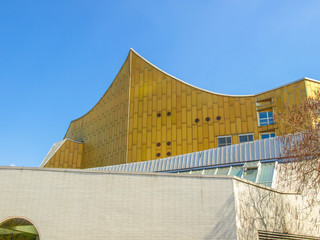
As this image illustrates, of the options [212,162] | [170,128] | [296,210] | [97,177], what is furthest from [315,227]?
[170,128]

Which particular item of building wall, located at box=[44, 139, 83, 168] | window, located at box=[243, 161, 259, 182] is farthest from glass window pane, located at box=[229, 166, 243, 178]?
building wall, located at box=[44, 139, 83, 168]

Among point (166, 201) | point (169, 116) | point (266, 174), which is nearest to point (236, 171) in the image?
point (266, 174)

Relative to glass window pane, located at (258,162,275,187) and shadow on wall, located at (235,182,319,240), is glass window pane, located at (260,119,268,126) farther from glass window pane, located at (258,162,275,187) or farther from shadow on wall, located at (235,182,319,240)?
shadow on wall, located at (235,182,319,240)

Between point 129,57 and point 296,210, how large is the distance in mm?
23004

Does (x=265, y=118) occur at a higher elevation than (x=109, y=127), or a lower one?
lower

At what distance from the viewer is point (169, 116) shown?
28.8 metres

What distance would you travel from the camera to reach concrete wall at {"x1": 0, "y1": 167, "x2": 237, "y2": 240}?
1193 cm

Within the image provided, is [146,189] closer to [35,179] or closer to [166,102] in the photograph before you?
[35,179]

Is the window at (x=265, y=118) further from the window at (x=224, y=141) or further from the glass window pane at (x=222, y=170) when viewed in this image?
the glass window pane at (x=222, y=170)

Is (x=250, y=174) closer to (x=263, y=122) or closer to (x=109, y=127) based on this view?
(x=263, y=122)

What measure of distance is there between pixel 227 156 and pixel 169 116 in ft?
35.7

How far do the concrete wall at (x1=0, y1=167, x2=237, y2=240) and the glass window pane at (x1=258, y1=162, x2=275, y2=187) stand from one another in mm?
3801

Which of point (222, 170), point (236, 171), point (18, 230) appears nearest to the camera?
point (18, 230)

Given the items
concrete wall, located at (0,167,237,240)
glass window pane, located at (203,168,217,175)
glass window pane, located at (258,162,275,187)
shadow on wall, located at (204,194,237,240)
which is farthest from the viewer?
glass window pane, located at (203,168,217,175)
